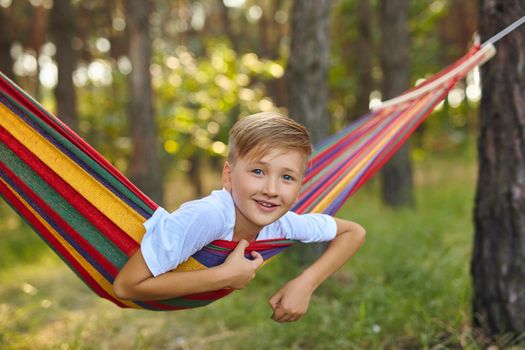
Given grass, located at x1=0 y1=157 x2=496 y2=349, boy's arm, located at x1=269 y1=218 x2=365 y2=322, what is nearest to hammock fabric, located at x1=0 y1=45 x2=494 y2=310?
boy's arm, located at x1=269 y1=218 x2=365 y2=322

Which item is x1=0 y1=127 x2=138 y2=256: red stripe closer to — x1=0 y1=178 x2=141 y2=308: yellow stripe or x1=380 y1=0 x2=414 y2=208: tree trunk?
x1=0 y1=178 x2=141 y2=308: yellow stripe

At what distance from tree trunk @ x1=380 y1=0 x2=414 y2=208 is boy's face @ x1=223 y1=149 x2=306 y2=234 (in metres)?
4.59

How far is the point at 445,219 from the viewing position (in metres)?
4.73

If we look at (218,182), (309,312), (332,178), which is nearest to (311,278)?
(332,178)

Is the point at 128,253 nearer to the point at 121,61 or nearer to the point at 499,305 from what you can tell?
the point at 499,305

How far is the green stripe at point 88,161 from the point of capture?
4.82 ft

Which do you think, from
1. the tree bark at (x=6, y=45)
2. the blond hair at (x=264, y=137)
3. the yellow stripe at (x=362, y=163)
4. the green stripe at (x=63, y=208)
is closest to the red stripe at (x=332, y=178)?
the yellow stripe at (x=362, y=163)

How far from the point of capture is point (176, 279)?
49.4 inches

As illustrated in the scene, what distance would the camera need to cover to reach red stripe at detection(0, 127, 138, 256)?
1.47 metres

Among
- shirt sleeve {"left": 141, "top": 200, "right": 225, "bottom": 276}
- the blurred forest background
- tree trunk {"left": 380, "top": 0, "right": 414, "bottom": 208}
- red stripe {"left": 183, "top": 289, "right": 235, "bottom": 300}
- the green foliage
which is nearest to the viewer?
shirt sleeve {"left": 141, "top": 200, "right": 225, "bottom": 276}

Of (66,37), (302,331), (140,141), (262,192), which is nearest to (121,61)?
(66,37)

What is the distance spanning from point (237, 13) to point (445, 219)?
53.9ft

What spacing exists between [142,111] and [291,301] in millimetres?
4074

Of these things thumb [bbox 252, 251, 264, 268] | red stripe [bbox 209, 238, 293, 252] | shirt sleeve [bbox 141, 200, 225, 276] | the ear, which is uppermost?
the ear
